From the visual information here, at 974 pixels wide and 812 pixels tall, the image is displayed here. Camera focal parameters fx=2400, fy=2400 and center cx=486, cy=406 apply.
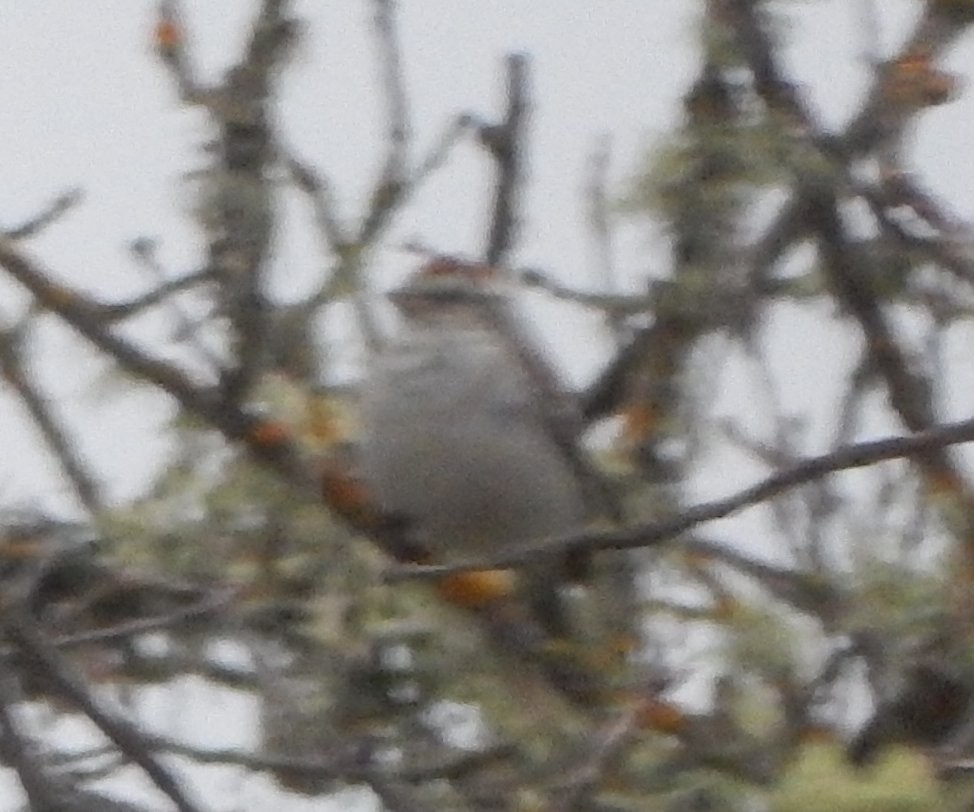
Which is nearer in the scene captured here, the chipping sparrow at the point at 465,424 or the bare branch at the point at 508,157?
the bare branch at the point at 508,157

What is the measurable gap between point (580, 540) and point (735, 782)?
0.49 meters

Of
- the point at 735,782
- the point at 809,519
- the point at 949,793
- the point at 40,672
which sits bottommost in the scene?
the point at 949,793

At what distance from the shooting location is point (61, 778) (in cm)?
242

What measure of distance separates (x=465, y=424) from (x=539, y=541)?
1.02 meters

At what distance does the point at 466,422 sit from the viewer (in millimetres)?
3240

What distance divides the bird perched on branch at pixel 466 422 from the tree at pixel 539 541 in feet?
0.42

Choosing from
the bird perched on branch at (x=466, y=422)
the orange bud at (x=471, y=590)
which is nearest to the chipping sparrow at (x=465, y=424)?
the bird perched on branch at (x=466, y=422)

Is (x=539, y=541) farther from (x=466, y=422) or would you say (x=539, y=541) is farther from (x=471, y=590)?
(x=466, y=422)

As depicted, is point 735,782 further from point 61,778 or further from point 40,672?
point 61,778

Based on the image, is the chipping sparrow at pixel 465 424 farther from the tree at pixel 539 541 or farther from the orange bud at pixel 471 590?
the orange bud at pixel 471 590

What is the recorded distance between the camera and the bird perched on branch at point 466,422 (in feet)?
10.1

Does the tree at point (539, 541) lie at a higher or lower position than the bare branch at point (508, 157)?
lower

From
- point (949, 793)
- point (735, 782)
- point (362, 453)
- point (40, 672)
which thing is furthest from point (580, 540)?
point (362, 453)

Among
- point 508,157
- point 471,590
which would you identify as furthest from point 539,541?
point 508,157
